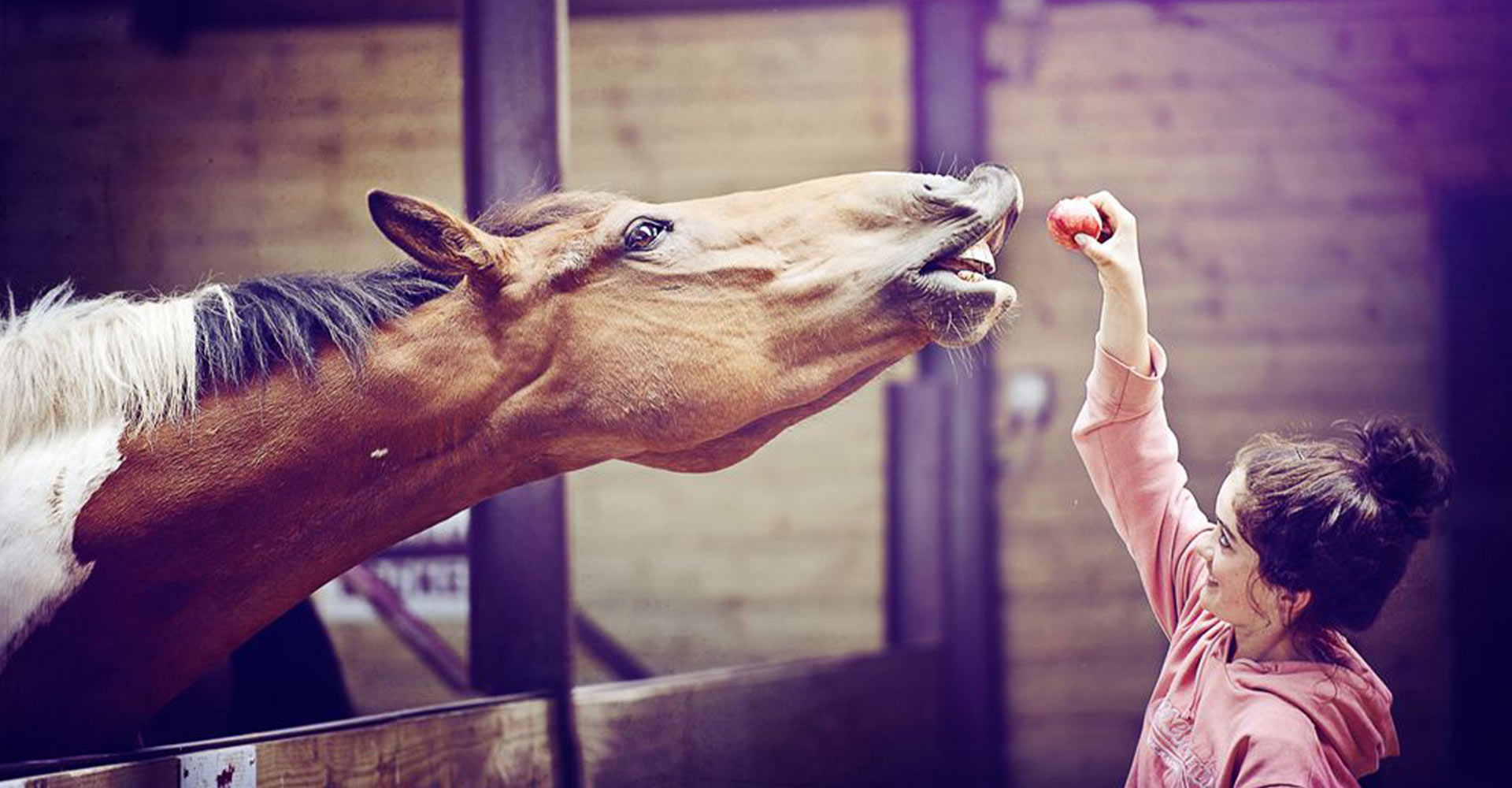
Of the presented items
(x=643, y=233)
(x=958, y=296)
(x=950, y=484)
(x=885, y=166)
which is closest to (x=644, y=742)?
(x=643, y=233)

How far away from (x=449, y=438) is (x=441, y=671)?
6.85 feet

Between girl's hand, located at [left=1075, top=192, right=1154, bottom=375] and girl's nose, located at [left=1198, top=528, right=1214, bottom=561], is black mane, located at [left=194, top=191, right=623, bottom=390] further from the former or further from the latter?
girl's nose, located at [left=1198, top=528, right=1214, bottom=561]

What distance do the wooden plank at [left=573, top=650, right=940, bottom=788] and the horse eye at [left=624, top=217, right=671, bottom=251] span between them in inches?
32.8

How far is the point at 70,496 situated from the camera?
1851 mm

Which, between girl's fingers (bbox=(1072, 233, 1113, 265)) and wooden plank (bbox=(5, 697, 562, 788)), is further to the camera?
girl's fingers (bbox=(1072, 233, 1113, 265))

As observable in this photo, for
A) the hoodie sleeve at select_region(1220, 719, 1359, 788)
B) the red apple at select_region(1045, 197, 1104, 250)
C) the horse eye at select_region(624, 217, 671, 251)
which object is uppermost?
the horse eye at select_region(624, 217, 671, 251)

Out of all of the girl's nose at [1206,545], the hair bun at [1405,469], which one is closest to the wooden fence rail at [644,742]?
the girl's nose at [1206,545]

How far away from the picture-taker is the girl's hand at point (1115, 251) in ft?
5.63

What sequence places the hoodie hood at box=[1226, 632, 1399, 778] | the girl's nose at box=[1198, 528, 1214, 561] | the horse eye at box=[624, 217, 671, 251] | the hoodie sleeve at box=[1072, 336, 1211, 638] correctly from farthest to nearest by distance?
the horse eye at box=[624, 217, 671, 251] → the hoodie sleeve at box=[1072, 336, 1211, 638] → the girl's nose at box=[1198, 528, 1214, 561] → the hoodie hood at box=[1226, 632, 1399, 778]

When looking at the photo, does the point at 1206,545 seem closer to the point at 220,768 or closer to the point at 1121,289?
the point at 1121,289

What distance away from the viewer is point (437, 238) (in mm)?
1942

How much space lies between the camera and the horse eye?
2.04 metres

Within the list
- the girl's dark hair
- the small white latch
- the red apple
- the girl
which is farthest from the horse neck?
the girl's dark hair

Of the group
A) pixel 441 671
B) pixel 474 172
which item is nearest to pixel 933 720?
pixel 441 671
